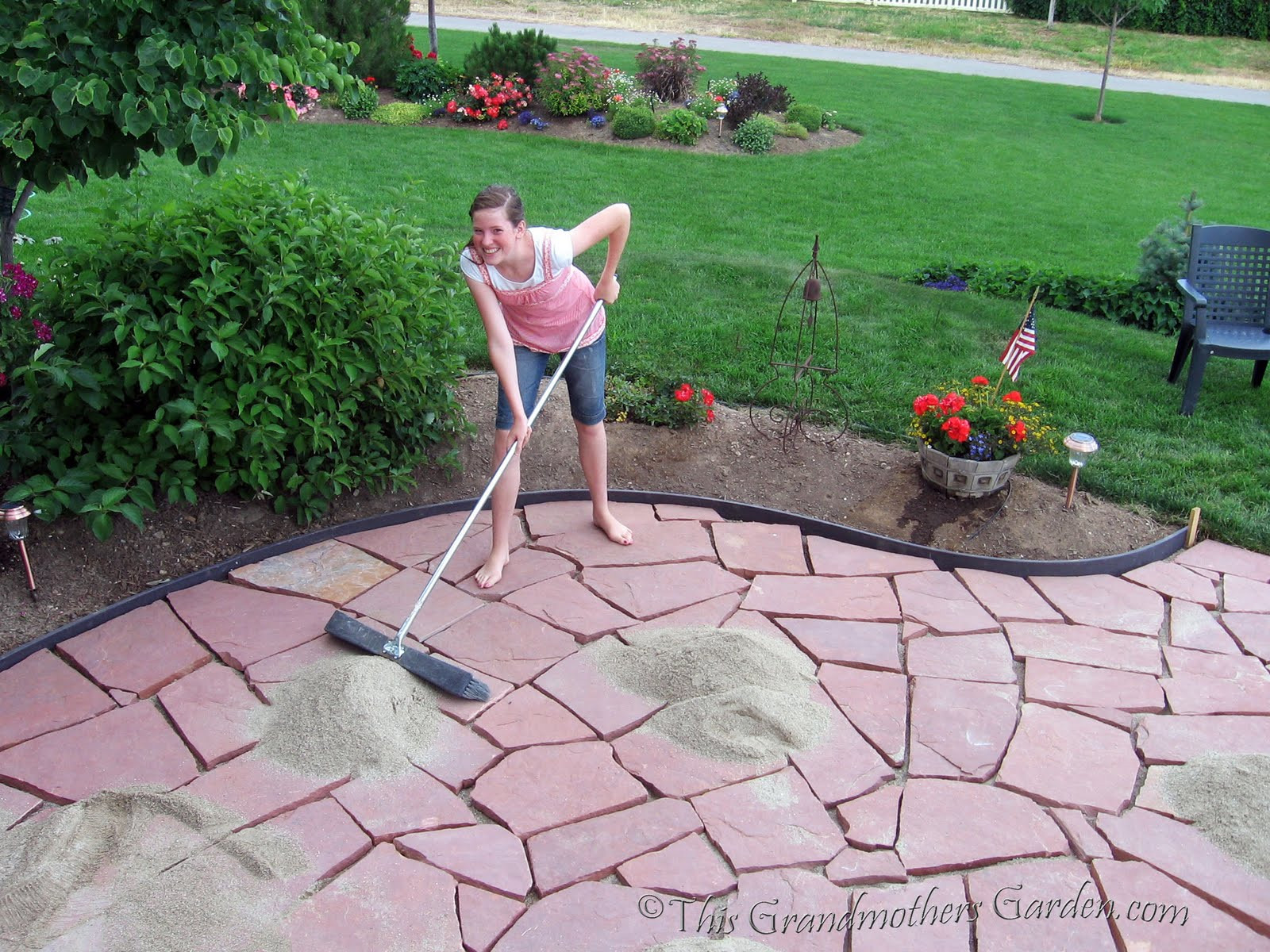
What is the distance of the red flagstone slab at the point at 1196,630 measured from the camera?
149 inches

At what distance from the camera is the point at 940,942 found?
2.56 metres

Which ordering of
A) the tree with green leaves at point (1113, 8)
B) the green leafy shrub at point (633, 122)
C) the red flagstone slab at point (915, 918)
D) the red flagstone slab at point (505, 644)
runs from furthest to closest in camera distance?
the tree with green leaves at point (1113, 8), the green leafy shrub at point (633, 122), the red flagstone slab at point (505, 644), the red flagstone slab at point (915, 918)

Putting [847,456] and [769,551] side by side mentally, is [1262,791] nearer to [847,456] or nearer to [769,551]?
[769,551]

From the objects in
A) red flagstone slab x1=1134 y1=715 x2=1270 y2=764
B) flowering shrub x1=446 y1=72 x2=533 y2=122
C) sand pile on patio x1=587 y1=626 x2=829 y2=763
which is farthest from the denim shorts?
flowering shrub x1=446 y1=72 x2=533 y2=122

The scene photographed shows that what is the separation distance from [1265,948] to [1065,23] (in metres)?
25.1

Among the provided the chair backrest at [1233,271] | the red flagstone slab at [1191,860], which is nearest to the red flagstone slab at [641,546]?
the red flagstone slab at [1191,860]

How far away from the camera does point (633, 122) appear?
38.9 feet

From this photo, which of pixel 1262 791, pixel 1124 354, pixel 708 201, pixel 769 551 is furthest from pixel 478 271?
pixel 708 201

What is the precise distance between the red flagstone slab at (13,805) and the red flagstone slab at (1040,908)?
2519 mm

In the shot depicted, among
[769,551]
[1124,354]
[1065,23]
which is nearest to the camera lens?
[769,551]

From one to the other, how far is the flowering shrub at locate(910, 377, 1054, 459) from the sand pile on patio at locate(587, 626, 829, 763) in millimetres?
1409

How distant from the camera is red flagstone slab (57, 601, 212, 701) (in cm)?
336

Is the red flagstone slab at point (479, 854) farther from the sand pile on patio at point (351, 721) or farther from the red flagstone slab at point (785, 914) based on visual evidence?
the red flagstone slab at point (785, 914)

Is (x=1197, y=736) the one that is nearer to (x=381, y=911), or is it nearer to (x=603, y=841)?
(x=603, y=841)
